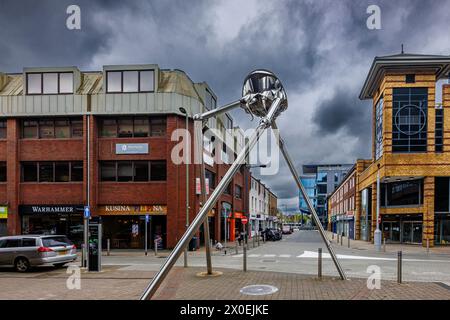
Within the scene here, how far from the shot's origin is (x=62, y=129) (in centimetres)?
2742

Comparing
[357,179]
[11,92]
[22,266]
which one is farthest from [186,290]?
[357,179]

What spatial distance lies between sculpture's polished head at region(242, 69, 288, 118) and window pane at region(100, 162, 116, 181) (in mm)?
19267

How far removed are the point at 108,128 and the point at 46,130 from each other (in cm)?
437

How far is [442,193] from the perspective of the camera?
101 ft

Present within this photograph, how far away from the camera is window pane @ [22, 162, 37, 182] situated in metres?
27.5

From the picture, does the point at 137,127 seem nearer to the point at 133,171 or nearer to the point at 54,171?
the point at 133,171

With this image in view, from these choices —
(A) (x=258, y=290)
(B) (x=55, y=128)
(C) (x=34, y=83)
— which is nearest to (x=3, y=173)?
(B) (x=55, y=128)

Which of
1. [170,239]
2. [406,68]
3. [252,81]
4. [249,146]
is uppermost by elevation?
[406,68]

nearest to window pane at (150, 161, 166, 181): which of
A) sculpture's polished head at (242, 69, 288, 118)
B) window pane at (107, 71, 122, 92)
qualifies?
window pane at (107, 71, 122, 92)

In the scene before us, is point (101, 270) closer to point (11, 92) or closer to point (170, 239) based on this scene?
point (170, 239)

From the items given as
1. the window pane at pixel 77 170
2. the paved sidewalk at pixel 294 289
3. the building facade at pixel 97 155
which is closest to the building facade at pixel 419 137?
the building facade at pixel 97 155

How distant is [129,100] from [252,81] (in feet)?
61.4

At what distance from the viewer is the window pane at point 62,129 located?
2739 centimetres
